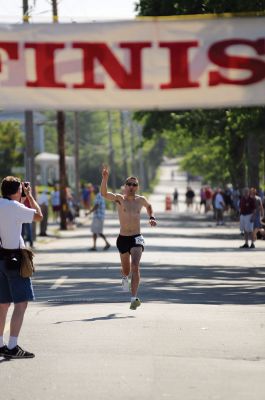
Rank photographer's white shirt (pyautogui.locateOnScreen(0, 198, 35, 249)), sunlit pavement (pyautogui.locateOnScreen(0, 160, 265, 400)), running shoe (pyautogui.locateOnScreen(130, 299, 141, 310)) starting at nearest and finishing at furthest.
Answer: sunlit pavement (pyautogui.locateOnScreen(0, 160, 265, 400)) → photographer's white shirt (pyautogui.locateOnScreen(0, 198, 35, 249)) → running shoe (pyautogui.locateOnScreen(130, 299, 141, 310))

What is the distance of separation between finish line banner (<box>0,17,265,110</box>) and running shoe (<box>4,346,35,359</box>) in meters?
4.09

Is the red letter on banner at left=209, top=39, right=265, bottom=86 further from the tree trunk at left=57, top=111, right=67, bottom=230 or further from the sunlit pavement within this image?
the tree trunk at left=57, top=111, right=67, bottom=230

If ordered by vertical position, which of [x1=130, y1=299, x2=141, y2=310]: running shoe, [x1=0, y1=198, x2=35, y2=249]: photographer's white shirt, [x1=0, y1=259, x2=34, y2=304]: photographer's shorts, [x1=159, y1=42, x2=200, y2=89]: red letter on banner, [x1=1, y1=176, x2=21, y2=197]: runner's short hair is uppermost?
[x1=159, y1=42, x2=200, y2=89]: red letter on banner

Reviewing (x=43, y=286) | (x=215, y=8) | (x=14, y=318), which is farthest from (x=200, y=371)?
(x=215, y=8)

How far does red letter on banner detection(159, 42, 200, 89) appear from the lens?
15.1 metres

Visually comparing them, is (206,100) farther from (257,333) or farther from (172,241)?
(172,241)

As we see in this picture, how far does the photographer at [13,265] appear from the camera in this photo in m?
11.8

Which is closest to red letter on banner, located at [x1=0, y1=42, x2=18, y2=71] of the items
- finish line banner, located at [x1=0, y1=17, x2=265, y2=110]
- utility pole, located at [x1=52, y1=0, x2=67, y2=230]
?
finish line banner, located at [x1=0, y1=17, x2=265, y2=110]

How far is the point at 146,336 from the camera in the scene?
44.7ft

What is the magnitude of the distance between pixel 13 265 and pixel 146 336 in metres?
2.39

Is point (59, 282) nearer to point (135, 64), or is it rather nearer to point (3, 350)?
point (135, 64)

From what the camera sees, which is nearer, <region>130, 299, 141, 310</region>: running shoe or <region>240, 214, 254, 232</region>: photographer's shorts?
<region>130, 299, 141, 310</region>: running shoe

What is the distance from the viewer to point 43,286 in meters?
21.2

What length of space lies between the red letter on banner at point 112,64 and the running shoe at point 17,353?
4332 mm
